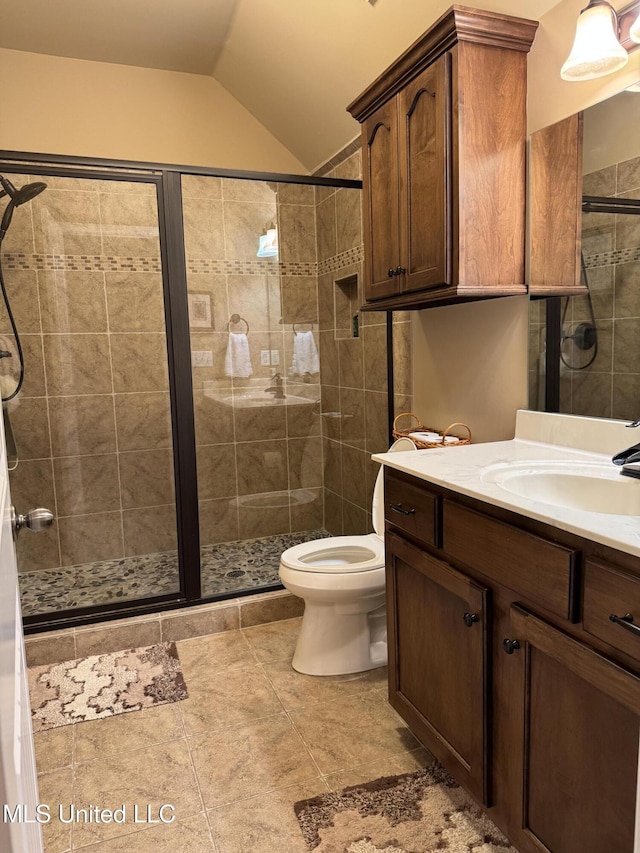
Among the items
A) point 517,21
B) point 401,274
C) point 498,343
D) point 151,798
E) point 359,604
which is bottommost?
point 151,798

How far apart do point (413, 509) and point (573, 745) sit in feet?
2.28

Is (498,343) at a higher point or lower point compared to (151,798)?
higher

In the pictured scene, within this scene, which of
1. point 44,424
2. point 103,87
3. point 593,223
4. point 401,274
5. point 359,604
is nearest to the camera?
point 593,223

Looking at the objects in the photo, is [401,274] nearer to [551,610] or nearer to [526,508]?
[526,508]

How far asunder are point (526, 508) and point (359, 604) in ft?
3.89

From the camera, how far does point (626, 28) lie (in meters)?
1.49

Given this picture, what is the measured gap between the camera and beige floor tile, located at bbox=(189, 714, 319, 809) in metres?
1.70

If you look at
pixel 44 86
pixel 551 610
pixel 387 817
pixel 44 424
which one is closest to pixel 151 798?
pixel 387 817

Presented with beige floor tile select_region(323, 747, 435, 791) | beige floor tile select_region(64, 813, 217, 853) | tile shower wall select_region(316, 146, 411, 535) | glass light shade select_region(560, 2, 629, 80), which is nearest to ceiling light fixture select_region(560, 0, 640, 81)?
glass light shade select_region(560, 2, 629, 80)

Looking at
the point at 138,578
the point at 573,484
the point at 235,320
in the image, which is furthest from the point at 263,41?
the point at 138,578

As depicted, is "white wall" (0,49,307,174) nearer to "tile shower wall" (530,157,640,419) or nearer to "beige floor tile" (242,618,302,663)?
"tile shower wall" (530,157,640,419)

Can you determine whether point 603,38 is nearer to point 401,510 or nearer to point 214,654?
point 401,510

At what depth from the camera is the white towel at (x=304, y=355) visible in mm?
3219

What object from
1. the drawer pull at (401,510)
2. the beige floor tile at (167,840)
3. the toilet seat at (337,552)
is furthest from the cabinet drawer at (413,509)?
the beige floor tile at (167,840)
